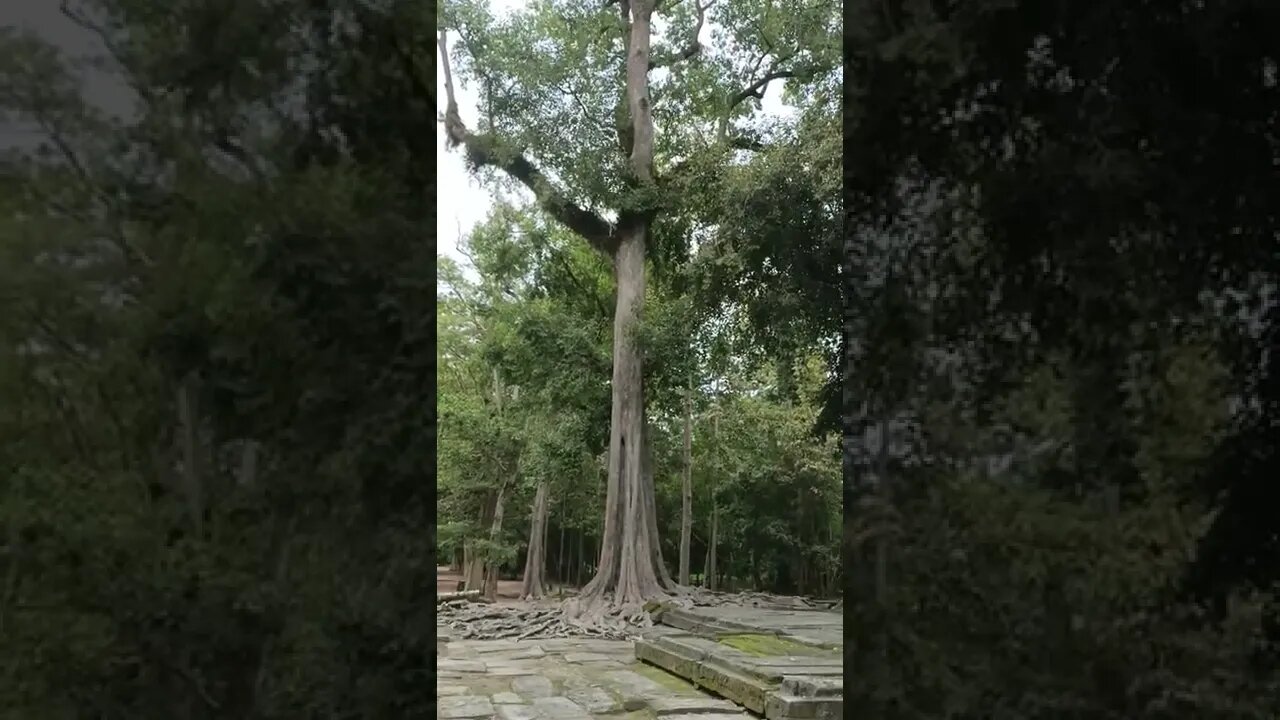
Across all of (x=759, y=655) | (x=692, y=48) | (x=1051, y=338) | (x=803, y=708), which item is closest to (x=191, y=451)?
(x=1051, y=338)

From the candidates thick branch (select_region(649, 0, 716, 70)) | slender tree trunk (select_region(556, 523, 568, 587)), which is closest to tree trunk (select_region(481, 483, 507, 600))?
slender tree trunk (select_region(556, 523, 568, 587))

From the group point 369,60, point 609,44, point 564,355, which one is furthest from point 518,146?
point 369,60

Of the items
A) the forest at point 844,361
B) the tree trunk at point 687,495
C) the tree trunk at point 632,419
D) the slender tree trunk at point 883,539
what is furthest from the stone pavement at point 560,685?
the slender tree trunk at point 883,539

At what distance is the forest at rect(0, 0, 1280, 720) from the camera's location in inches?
53.8

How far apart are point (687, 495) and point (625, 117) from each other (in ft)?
7.94

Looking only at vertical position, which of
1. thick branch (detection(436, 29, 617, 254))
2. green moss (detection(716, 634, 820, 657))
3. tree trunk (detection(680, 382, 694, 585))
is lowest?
green moss (detection(716, 634, 820, 657))

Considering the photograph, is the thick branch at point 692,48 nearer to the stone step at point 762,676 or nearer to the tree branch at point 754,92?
the tree branch at point 754,92

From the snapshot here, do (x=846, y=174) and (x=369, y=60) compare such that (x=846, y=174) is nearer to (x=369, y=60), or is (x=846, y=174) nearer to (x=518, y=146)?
(x=369, y=60)

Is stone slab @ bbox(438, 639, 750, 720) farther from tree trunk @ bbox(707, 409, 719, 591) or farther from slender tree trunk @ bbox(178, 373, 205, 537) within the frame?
slender tree trunk @ bbox(178, 373, 205, 537)

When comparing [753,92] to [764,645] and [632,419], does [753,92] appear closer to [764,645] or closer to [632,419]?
[632,419]

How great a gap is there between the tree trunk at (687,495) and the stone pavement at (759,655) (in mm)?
431

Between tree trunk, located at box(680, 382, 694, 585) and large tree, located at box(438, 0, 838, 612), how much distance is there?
0.44 feet

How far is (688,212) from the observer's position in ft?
17.2

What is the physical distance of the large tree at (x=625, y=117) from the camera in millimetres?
5105
